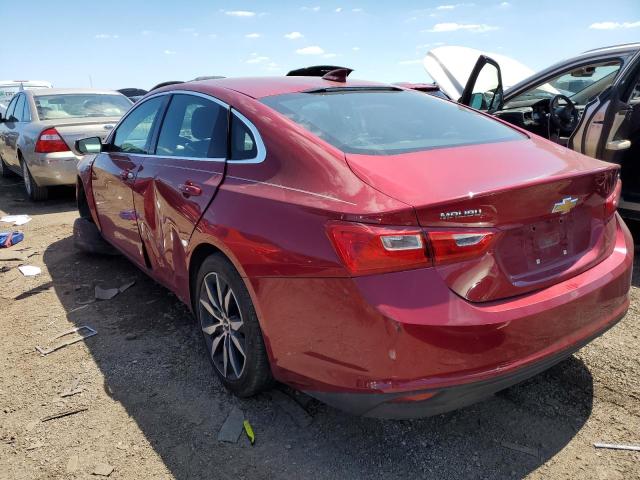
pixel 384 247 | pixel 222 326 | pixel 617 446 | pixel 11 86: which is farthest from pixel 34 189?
pixel 11 86

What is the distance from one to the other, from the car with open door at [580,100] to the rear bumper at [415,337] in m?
2.57

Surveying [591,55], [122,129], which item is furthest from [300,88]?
[591,55]

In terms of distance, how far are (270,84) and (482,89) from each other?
14.9 ft

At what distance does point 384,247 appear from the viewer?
179 centimetres

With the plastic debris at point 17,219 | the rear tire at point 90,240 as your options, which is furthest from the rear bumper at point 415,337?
the plastic debris at point 17,219

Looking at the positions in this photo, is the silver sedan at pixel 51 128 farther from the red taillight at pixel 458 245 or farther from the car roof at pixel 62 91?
the red taillight at pixel 458 245

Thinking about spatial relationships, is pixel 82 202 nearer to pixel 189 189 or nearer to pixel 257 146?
pixel 189 189

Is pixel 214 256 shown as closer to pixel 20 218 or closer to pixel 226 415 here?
pixel 226 415

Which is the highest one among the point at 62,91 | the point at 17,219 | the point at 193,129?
the point at 62,91

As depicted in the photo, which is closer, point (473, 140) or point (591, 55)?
point (473, 140)

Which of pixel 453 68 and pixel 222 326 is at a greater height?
pixel 453 68

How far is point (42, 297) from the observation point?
13.5ft

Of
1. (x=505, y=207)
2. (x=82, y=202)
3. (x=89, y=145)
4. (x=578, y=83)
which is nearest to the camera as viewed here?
(x=505, y=207)

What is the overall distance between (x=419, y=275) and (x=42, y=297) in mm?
3498
